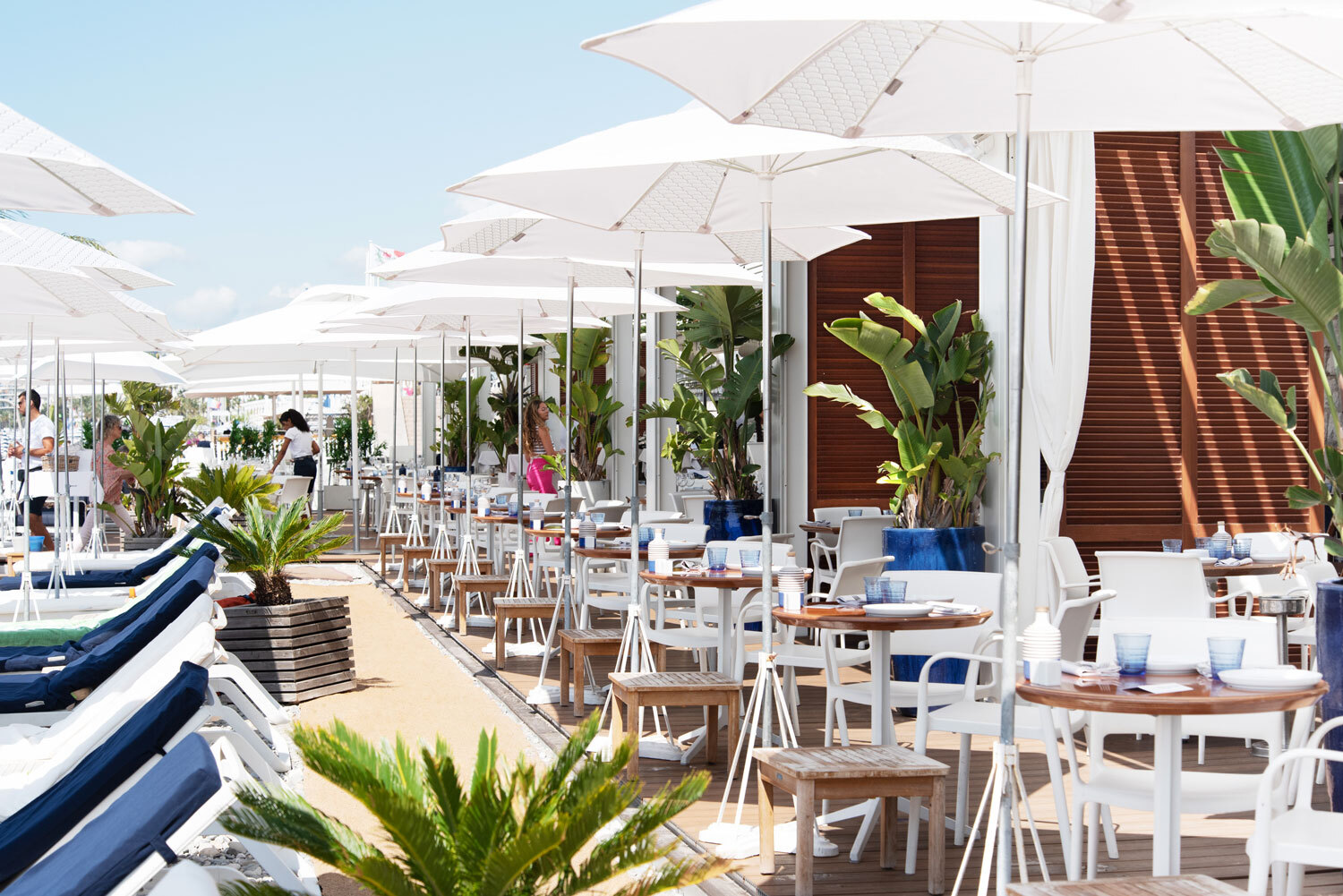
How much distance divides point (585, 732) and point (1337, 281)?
11.2 feet

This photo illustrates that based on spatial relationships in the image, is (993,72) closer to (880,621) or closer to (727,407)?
(880,621)

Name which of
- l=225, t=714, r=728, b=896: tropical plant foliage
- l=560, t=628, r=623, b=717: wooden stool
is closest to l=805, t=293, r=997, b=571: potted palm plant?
l=560, t=628, r=623, b=717: wooden stool

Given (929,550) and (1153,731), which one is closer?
(1153,731)

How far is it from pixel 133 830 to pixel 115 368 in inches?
609

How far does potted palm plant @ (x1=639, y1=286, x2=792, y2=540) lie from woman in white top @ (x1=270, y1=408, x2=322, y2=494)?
5771 millimetres

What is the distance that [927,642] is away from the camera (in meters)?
6.25

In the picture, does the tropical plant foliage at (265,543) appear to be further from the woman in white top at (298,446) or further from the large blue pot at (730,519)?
the woman in white top at (298,446)

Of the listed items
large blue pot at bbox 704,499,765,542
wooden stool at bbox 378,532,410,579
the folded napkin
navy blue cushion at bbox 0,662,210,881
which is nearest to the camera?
navy blue cushion at bbox 0,662,210,881

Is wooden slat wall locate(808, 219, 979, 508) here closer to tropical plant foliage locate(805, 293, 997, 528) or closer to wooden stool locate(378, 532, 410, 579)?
tropical plant foliage locate(805, 293, 997, 528)

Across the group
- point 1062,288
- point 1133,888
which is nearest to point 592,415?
point 1062,288

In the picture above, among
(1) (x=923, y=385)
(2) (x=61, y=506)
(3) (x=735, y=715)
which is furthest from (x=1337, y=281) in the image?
(2) (x=61, y=506)

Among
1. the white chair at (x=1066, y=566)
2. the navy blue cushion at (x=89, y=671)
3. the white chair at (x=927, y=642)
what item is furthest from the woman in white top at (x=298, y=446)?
the white chair at (x=927, y=642)

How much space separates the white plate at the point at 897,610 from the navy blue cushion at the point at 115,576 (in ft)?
17.1

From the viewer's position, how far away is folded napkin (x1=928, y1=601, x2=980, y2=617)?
5199 millimetres
